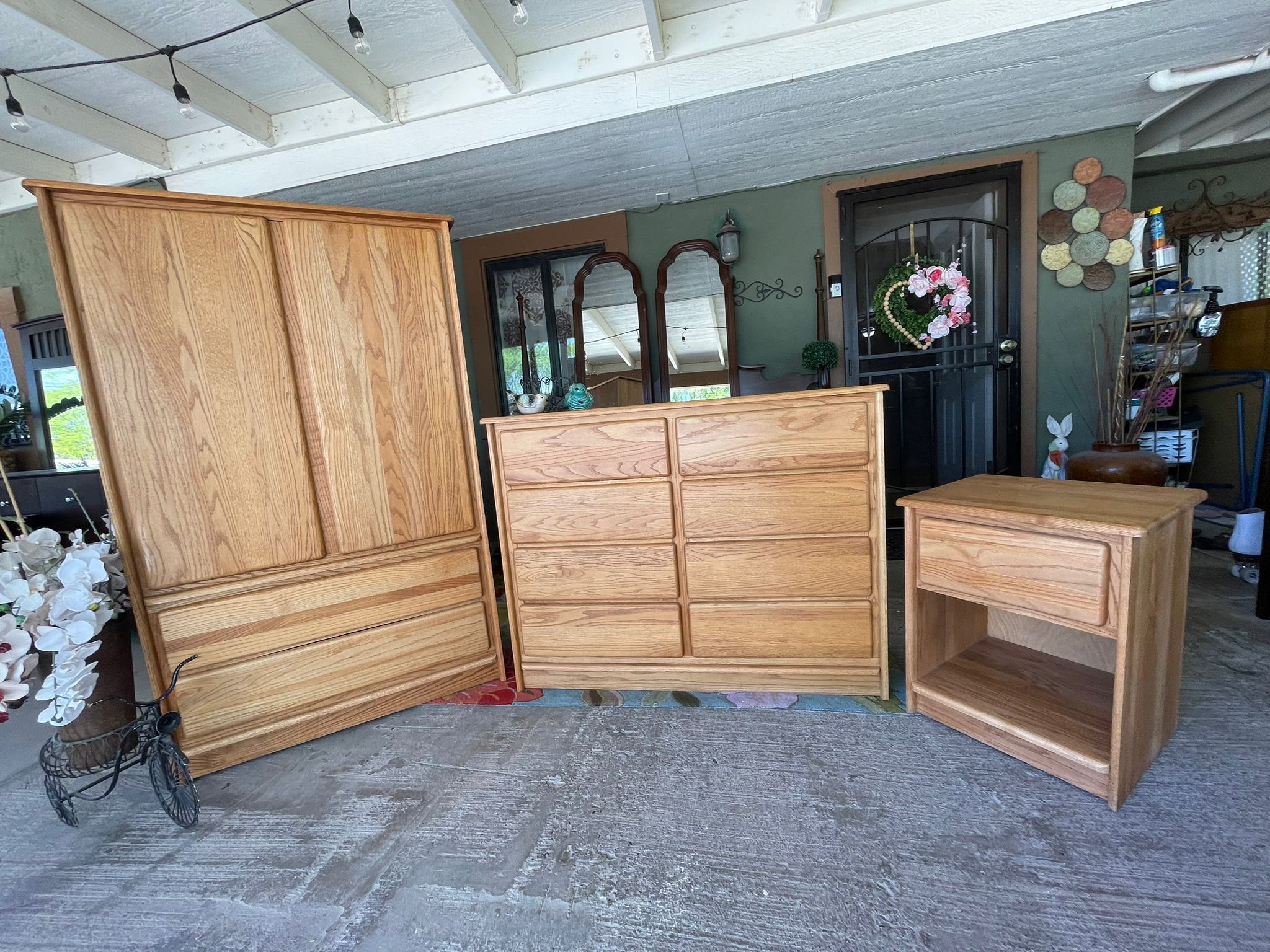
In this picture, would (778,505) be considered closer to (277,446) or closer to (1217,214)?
(277,446)

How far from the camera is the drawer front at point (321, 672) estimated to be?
1771mm

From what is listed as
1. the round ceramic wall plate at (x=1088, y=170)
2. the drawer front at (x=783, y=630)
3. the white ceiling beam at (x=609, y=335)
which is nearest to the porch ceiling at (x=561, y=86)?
the round ceramic wall plate at (x=1088, y=170)

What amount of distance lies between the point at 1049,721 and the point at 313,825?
7.19ft

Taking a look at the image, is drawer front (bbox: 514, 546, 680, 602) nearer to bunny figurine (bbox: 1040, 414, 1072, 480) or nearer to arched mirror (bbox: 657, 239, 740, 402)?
arched mirror (bbox: 657, 239, 740, 402)

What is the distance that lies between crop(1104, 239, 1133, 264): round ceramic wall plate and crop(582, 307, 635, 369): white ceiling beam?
3120mm

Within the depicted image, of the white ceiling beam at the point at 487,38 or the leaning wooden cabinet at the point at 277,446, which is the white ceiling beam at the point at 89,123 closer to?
the leaning wooden cabinet at the point at 277,446

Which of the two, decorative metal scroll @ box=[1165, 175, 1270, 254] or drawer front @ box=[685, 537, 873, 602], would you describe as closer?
drawer front @ box=[685, 537, 873, 602]

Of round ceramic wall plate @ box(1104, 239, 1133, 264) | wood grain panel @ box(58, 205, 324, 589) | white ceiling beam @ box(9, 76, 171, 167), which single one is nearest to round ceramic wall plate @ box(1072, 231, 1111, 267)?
round ceramic wall plate @ box(1104, 239, 1133, 264)

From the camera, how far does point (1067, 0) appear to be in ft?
6.88

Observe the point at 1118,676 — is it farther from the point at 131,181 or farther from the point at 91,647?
the point at 131,181

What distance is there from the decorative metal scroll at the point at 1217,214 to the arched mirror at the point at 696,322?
11.0 ft

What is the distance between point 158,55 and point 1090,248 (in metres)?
4.97

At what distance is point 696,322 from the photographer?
3.84m

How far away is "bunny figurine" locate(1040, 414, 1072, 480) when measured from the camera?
3.29 metres
